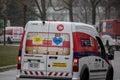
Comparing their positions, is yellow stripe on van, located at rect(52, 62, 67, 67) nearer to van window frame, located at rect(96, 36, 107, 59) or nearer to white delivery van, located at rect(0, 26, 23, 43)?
van window frame, located at rect(96, 36, 107, 59)

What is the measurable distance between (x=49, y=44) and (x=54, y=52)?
10.8 inches

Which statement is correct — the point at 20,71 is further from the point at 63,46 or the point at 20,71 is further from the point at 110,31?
the point at 110,31

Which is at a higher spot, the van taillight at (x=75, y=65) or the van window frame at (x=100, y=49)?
the van window frame at (x=100, y=49)

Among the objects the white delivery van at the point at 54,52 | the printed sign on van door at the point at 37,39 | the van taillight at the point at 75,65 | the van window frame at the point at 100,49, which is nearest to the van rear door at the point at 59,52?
the white delivery van at the point at 54,52

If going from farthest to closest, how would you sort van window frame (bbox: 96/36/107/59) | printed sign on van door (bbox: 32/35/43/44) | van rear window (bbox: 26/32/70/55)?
van window frame (bbox: 96/36/107/59) < printed sign on van door (bbox: 32/35/43/44) < van rear window (bbox: 26/32/70/55)

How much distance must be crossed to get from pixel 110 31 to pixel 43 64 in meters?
32.0

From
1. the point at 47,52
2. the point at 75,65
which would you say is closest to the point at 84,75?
the point at 75,65

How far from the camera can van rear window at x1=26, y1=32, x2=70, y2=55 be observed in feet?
48.1

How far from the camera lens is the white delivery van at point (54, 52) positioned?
47.5 feet

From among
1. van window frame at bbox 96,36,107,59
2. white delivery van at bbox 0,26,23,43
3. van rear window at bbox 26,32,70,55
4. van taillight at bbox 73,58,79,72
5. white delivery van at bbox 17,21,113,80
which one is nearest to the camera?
van taillight at bbox 73,58,79,72

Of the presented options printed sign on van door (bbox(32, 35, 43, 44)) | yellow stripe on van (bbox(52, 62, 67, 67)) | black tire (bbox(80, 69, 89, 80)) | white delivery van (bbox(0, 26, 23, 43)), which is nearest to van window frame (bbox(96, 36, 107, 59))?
black tire (bbox(80, 69, 89, 80))

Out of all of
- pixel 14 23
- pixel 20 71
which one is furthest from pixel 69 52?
pixel 14 23

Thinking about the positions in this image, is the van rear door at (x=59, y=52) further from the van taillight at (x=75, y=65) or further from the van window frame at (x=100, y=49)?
the van window frame at (x=100, y=49)

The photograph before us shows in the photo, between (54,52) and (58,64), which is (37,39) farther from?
(58,64)
